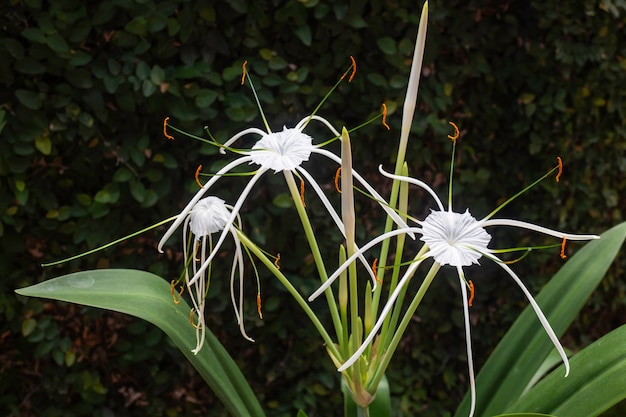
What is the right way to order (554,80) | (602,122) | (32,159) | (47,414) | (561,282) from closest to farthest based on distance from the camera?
(561,282) < (32,159) < (47,414) < (554,80) < (602,122)

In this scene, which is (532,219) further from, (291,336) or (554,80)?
(291,336)

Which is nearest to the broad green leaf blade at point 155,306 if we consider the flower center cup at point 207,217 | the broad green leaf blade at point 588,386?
the flower center cup at point 207,217

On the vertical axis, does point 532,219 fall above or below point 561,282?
above

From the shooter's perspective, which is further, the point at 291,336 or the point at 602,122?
the point at 602,122

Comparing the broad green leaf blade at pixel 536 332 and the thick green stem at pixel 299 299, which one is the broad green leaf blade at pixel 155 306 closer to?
the thick green stem at pixel 299 299

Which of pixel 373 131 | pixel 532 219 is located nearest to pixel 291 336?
pixel 373 131

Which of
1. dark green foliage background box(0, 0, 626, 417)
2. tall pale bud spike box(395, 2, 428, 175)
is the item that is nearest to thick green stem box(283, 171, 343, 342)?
tall pale bud spike box(395, 2, 428, 175)

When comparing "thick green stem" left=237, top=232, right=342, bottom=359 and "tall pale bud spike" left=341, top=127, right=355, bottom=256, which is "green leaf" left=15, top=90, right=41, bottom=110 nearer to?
"thick green stem" left=237, top=232, right=342, bottom=359
